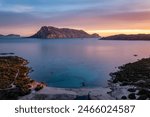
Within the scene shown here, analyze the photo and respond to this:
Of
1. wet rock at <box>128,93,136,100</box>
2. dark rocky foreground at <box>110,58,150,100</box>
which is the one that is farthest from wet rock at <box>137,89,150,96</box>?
wet rock at <box>128,93,136,100</box>

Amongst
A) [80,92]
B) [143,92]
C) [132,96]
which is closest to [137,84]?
[143,92]

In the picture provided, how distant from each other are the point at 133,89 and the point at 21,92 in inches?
600

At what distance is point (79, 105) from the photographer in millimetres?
12656

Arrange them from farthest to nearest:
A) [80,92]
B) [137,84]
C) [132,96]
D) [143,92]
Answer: [137,84] → [80,92] → [143,92] → [132,96]

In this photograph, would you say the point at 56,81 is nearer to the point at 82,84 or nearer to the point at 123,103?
the point at 82,84

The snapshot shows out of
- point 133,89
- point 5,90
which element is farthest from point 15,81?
point 133,89

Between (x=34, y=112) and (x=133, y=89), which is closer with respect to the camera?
(x=34, y=112)

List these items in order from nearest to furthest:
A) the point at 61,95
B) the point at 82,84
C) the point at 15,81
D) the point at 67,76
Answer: the point at 61,95
the point at 15,81
the point at 82,84
the point at 67,76

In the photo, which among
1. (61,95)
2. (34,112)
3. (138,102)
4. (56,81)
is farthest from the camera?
(56,81)

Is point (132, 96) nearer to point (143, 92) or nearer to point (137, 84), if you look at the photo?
point (143, 92)

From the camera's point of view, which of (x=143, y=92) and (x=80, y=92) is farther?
(x=80, y=92)

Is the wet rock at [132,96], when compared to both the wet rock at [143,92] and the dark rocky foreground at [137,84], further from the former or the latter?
the wet rock at [143,92]

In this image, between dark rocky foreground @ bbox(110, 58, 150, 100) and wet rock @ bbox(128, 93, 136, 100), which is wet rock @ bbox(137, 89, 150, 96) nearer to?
dark rocky foreground @ bbox(110, 58, 150, 100)

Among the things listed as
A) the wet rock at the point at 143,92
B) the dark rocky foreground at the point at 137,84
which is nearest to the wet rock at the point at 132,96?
the dark rocky foreground at the point at 137,84
